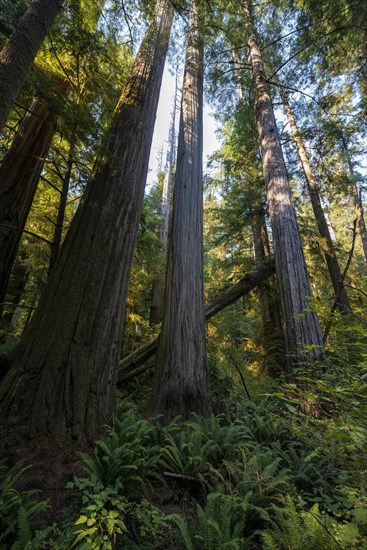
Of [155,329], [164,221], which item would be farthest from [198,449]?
[164,221]

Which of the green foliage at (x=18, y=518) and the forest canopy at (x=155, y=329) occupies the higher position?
the forest canopy at (x=155, y=329)

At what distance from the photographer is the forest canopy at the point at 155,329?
75.1 inches

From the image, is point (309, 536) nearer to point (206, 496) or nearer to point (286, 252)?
point (206, 496)

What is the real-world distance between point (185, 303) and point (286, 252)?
8.06ft

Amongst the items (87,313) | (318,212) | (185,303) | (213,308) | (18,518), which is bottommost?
(18,518)

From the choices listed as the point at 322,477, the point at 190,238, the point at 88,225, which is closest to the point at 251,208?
the point at 190,238

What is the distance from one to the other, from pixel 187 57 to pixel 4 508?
29.8ft

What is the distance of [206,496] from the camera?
2.27m

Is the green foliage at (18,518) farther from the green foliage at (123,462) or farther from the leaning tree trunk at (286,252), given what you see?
the leaning tree trunk at (286,252)

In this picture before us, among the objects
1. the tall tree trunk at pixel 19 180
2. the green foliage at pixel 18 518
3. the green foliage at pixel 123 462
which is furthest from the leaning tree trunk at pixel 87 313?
the tall tree trunk at pixel 19 180

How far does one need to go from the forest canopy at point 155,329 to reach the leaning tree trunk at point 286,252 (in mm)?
37

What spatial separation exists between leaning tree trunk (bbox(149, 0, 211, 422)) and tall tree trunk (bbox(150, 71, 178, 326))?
2.33 m

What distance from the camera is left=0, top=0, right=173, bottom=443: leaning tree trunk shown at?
2588 mm

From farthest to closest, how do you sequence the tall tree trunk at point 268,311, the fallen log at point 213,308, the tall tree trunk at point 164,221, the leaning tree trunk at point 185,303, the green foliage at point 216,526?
the tall tree trunk at point 164,221, the tall tree trunk at point 268,311, the fallen log at point 213,308, the leaning tree trunk at point 185,303, the green foliage at point 216,526
